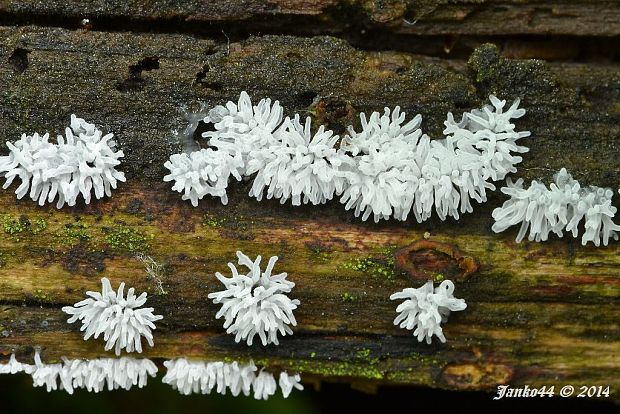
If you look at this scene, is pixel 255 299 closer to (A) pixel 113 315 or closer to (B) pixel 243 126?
(A) pixel 113 315

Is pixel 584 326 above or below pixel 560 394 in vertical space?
above

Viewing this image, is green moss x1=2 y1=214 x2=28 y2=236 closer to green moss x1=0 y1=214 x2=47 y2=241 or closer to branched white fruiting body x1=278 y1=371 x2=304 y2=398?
green moss x1=0 y1=214 x2=47 y2=241

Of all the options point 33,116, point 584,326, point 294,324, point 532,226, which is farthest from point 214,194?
point 584,326

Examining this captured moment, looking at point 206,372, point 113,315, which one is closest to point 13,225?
point 113,315

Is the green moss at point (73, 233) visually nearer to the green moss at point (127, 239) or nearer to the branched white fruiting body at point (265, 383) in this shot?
the green moss at point (127, 239)

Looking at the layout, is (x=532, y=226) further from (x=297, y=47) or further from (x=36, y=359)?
(x=36, y=359)

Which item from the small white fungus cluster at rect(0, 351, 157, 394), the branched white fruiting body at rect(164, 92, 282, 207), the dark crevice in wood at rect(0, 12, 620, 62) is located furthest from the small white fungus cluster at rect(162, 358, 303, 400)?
the dark crevice in wood at rect(0, 12, 620, 62)

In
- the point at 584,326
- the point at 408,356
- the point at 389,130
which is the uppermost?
the point at 389,130

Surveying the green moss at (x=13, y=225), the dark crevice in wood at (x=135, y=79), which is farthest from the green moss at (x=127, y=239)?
the dark crevice in wood at (x=135, y=79)
